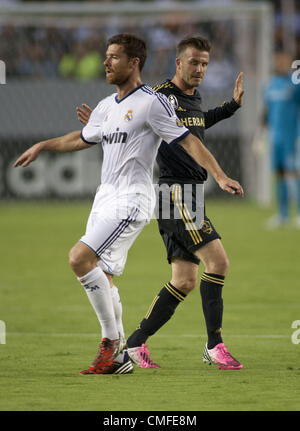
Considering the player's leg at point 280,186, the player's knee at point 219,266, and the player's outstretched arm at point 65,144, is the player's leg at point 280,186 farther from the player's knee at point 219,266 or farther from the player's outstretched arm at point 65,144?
the player's outstretched arm at point 65,144

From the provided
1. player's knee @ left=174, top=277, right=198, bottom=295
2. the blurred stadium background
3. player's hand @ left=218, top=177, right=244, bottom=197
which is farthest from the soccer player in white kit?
the blurred stadium background

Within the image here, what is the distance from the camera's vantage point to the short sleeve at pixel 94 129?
5809 millimetres

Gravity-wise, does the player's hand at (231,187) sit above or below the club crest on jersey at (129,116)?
below

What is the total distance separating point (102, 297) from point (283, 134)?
34.8 ft

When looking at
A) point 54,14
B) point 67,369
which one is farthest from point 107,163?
point 54,14

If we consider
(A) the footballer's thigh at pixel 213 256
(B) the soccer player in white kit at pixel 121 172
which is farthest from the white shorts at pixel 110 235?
(A) the footballer's thigh at pixel 213 256

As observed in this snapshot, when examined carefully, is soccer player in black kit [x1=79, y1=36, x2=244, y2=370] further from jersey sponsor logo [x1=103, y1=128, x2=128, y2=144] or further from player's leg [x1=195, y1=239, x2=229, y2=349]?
jersey sponsor logo [x1=103, y1=128, x2=128, y2=144]

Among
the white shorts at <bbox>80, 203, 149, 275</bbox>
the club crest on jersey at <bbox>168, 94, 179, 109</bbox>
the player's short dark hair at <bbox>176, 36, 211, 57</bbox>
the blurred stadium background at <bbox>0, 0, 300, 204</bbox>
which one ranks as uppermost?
the blurred stadium background at <bbox>0, 0, 300, 204</bbox>

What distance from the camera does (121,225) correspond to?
219 inches

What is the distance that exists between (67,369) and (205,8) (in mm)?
14248

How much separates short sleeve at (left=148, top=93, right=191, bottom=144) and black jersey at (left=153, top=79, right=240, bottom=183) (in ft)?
1.32

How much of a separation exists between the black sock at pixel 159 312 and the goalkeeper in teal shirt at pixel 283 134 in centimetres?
943

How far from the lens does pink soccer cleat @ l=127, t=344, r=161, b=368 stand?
233 inches

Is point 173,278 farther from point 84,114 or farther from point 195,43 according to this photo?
point 195,43
